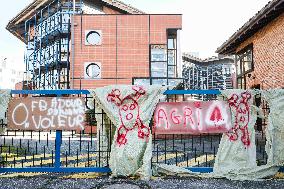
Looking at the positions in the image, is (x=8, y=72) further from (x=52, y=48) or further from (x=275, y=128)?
(x=275, y=128)

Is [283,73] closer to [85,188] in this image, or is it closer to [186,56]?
[85,188]

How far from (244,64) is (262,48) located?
3566mm

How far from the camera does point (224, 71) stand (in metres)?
35.1

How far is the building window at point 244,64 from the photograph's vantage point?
1742cm

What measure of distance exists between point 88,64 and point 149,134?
61.4 feet

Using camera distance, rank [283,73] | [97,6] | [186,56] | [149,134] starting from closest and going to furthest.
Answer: [149,134] → [283,73] → [97,6] → [186,56]

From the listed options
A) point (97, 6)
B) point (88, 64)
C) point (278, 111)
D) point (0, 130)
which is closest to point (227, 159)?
point (278, 111)

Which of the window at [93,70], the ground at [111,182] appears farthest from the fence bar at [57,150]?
the window at [93,70]

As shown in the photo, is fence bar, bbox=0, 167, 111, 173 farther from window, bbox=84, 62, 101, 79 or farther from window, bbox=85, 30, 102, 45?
window, bbox=85, 30, 102, 45

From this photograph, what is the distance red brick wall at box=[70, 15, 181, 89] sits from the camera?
2316 centimetres

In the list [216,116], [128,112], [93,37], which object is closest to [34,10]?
[93,37]

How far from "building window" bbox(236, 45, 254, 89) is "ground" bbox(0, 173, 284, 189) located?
13312mm

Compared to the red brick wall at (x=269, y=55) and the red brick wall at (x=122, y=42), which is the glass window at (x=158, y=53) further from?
the red brick wall at (x=269, y=55)

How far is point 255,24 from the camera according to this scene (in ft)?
47.4
